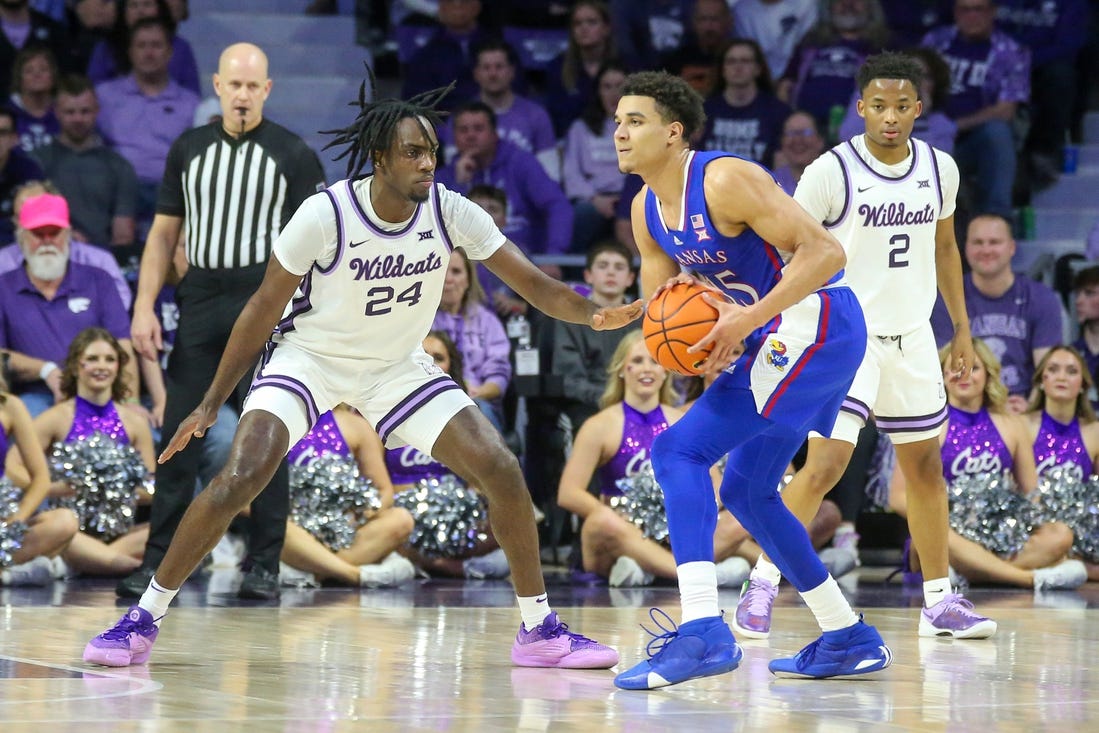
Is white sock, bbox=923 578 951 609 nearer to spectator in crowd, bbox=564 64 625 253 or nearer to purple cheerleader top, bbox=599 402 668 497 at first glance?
purple cheerleader top, bbox=599 402 668 497

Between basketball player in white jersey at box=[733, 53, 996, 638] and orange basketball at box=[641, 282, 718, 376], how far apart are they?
61.7 inches

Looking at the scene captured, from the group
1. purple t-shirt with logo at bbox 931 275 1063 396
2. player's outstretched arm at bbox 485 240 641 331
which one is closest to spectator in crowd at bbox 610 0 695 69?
purple t-shirt with logo at bbox 931 275 1063 396

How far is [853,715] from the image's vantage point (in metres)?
4.41

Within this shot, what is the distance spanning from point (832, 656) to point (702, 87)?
7315 millimetres

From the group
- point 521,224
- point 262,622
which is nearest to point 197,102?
point 521,224

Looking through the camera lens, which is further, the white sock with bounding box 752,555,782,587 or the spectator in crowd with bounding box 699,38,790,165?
the spectator in crowd with bounding box 699,38,790,165

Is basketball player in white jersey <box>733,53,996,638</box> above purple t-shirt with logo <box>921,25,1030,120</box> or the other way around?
the other way around

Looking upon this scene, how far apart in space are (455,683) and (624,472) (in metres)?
3.96

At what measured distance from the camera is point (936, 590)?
20.6 feet

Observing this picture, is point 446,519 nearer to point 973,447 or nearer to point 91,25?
point 973,447

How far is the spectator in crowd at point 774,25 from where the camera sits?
41.3ft

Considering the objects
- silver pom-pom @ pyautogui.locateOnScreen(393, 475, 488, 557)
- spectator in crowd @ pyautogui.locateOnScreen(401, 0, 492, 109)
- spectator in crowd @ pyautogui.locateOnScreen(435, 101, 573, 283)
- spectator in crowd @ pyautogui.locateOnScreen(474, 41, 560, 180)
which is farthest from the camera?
spectator in crowd @ pyautogui.locateOnScreen(401, 0, 492, 109)

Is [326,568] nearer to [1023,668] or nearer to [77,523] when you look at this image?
[77,523]

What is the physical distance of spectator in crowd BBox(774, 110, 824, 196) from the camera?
1104 cm
